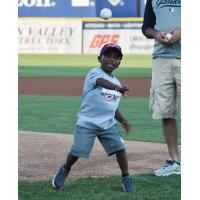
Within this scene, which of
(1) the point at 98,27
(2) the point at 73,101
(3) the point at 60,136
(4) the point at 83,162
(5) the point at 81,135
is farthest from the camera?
(1) the point at 98,27

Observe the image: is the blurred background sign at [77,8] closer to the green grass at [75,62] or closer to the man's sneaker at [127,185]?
the green grass at [75,62]

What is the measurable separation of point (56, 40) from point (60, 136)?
2962cm

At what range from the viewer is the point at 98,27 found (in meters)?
36.6

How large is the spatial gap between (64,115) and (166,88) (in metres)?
5.96

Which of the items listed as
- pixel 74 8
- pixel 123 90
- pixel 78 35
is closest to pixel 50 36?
pixel 78 35

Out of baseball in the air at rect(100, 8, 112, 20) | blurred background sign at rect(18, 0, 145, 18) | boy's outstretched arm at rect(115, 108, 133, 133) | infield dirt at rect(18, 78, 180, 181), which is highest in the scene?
blurred background sign at rect(18, 0, 145, 18)

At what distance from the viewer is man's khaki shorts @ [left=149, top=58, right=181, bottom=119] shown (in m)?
5.57

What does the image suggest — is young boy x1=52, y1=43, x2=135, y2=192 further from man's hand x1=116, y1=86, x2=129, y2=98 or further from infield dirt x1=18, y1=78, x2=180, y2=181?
infield dirt x1=18, y1=78, x2=180, y2=181

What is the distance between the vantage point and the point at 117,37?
3634 cm

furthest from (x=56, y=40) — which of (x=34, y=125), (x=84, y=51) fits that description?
(x=34, y=125)

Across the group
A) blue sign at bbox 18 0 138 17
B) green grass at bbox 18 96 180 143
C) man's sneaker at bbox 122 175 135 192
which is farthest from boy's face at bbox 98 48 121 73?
blue sign at bbox 18 0 138 17

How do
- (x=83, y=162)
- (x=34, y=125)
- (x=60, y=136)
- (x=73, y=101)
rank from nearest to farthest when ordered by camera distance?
(x=83, y=162) < (x=60, y=136) < (x=34, y=125) < (x=73, y=101)

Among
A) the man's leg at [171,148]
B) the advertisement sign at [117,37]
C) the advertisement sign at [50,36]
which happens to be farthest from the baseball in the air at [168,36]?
the advertisement sign at [50,36]
